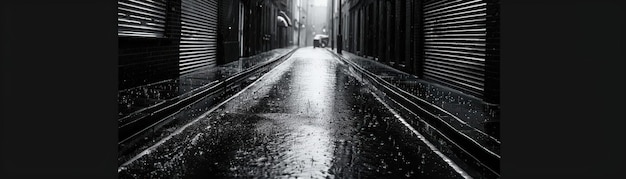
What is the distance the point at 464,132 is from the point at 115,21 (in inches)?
164

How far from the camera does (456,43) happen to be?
1286cm

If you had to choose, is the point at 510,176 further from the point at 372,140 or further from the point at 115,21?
the point at 115,21

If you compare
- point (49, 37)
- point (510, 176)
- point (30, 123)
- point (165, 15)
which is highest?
point (165, 15)

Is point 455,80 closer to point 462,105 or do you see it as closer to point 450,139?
point 462,105

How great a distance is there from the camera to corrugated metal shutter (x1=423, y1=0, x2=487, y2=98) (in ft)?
35.6

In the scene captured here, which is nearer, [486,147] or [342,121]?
[486,147]

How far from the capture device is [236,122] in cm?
775

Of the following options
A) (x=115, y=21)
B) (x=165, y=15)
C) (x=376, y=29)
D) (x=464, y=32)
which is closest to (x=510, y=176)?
(x=115, y=21)

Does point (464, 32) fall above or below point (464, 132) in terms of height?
above

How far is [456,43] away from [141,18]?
7129mm

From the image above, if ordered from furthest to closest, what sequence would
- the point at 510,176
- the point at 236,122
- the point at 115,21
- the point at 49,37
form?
the point at 236,122 < the point at 510,176 < the point at 115,21 < the point at 49,37

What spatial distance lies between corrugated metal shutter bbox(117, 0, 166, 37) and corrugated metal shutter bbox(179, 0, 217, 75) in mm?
2314

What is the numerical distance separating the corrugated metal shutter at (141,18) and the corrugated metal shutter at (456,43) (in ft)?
22.5

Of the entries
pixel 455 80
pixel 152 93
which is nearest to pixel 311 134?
pixel 152 93
